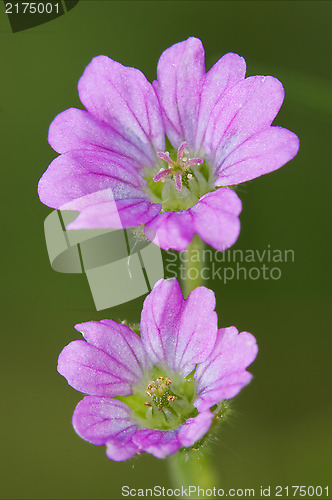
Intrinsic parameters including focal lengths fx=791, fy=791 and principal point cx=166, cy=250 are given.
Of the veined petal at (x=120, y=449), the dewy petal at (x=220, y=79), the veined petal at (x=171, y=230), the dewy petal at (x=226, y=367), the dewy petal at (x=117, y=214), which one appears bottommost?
the veined petal at (x=120, y=449)

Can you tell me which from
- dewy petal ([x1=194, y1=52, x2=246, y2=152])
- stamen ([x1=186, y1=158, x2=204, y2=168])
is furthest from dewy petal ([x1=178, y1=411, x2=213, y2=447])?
dewy petal ([x1=194, y1=52, x2=246, y2=152])

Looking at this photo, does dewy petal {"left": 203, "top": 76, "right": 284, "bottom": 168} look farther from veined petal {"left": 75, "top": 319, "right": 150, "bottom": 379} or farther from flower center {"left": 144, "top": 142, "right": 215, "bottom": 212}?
veined petal {"left": 75, "top": 319, "right": 150, "bottom": 379}

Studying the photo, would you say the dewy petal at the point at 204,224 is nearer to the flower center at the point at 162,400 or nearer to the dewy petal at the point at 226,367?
the dewy petal at the point at 226,367

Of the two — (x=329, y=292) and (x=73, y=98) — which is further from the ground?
(x=73, y=98)

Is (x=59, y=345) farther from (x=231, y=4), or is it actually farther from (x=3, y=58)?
(x=231, y=4)

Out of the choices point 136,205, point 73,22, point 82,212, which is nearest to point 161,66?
point 136,205

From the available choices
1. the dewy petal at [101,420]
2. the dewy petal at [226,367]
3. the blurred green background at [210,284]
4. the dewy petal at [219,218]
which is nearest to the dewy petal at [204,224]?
the dewy petal at [219,218]
